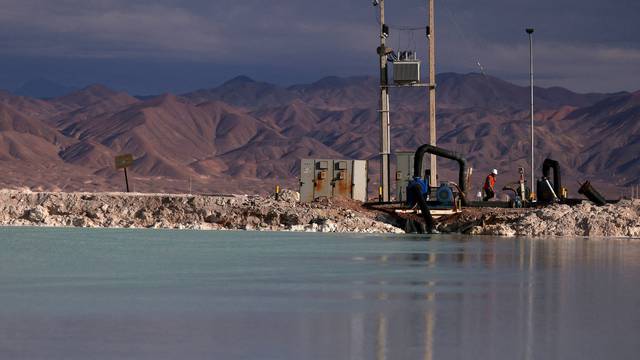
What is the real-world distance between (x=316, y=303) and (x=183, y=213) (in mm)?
32490

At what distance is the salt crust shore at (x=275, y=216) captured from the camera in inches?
1721

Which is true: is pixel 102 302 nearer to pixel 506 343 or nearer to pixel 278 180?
pixel 506 343

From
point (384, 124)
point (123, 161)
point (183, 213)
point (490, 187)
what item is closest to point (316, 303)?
point (490, 187)

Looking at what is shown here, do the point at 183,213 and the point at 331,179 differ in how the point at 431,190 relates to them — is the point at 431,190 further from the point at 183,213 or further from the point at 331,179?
the point at 183,213

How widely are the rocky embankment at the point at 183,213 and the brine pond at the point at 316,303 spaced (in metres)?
15.1

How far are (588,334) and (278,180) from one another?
5712 inches

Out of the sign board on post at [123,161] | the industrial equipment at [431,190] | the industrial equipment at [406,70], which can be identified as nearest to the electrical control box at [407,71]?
the industrial equipment at [406,70]

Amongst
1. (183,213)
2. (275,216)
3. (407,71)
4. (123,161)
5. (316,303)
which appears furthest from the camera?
(123,161)

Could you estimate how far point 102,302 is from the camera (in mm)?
17312

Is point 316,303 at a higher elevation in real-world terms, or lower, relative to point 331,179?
lower

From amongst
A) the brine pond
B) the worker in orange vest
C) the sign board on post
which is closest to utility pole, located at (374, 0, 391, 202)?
the worker in orange vest

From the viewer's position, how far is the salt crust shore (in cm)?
4372

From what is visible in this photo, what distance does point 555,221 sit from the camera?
4356 cm

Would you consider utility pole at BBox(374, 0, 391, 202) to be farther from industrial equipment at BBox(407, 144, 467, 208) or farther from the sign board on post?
the sign board on post
